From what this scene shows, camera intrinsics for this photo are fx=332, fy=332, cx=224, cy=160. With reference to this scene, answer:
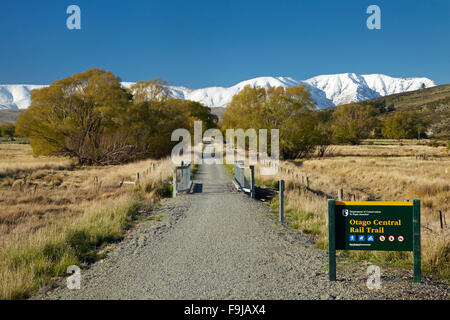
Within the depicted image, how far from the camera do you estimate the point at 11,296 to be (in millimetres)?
4652

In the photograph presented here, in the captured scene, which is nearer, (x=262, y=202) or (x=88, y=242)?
(x=88, y=242)

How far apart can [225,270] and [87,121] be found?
35.6 metres

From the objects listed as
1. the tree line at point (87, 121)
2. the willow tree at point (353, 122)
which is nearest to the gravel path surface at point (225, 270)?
the tree line at point (87, 121)

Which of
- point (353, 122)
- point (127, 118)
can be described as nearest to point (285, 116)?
point (127, 118)

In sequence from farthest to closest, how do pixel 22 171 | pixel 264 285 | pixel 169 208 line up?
pixel 22 171, pixel 169 208, pixel 264 285

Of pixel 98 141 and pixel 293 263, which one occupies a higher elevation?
pixel 98 141

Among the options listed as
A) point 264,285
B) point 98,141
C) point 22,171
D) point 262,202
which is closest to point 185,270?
point 264,285

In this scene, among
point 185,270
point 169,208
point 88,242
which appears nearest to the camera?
point 185,270

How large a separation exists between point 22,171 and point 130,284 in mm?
27902

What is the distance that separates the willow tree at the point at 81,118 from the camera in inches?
1399

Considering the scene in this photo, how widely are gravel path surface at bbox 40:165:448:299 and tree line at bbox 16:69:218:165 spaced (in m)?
29.2

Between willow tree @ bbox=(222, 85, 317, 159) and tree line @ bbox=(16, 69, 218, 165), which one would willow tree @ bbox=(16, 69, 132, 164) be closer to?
tree line @ bbox=(16, 69, 218, 165)
